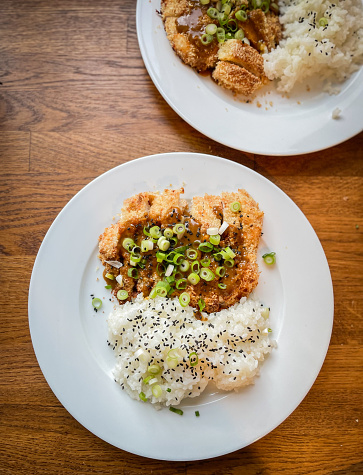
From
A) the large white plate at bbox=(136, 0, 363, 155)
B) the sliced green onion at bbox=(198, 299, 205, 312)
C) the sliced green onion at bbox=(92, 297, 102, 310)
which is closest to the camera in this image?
the sliced green onion at bbox=(198, 299, 205, 312)

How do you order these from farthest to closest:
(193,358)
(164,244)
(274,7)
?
1. (274,7)
2. (164,244)
3. (193,358)

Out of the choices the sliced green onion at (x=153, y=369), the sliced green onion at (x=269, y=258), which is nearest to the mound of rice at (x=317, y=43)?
the sliced green onion at (x=269, y=258)

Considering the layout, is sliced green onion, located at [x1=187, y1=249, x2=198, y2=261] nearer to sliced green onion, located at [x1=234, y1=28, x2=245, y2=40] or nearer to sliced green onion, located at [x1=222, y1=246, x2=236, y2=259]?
sliced green onion, located at [x1=222, y1=246, x2=236, y2=259]

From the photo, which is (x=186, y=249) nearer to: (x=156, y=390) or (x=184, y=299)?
(x=184, y=299)

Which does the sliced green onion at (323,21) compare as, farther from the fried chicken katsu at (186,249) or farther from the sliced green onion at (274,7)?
the fried chicken katsu at (186,249)

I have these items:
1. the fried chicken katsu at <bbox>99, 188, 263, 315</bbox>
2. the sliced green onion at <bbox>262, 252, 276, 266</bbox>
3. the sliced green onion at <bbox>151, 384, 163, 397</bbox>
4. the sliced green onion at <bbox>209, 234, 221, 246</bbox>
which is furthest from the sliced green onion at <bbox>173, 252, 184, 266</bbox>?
the sliced green onion at <bbox>151, 384, 163, 397</bbox>

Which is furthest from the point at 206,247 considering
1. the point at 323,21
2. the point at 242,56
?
the point at 323,21


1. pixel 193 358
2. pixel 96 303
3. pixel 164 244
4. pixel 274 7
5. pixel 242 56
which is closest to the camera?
pixel 193 358
